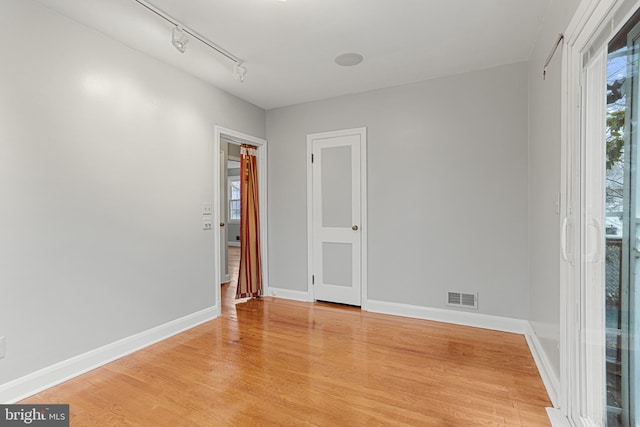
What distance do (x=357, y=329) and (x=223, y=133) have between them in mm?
2689

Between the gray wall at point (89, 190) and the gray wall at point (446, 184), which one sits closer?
the gray wall at point (89, 190)

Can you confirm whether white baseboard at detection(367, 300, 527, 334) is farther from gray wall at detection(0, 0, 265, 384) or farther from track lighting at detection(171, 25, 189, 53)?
track lighting at detection(171, 25, 189, 53)

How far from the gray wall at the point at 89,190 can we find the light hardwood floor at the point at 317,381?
397 millimetres

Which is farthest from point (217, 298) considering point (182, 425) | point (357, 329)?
point (182, 425)

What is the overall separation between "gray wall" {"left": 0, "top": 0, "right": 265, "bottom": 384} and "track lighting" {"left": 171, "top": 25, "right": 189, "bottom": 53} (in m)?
0.57

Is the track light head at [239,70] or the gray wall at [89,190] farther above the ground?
the track light head at [239,70]

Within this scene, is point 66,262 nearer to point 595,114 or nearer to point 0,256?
point 0,256

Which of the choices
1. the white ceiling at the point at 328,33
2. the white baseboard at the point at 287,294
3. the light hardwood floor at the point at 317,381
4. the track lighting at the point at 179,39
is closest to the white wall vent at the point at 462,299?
the light hardwood floor at the point at 317,381

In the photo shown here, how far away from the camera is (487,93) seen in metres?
3.12

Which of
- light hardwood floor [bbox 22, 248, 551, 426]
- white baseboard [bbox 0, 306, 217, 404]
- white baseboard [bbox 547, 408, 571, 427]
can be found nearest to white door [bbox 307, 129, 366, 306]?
light hardwood floor [bbox 22, 248, 551, 426]

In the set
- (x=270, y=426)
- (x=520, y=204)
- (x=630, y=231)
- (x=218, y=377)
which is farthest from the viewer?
(x=520, y=204)

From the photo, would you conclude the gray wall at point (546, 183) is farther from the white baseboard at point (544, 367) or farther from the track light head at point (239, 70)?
the track light head at point (239, 70)

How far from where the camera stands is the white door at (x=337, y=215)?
12.5ft

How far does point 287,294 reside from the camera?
4312 millimetres
